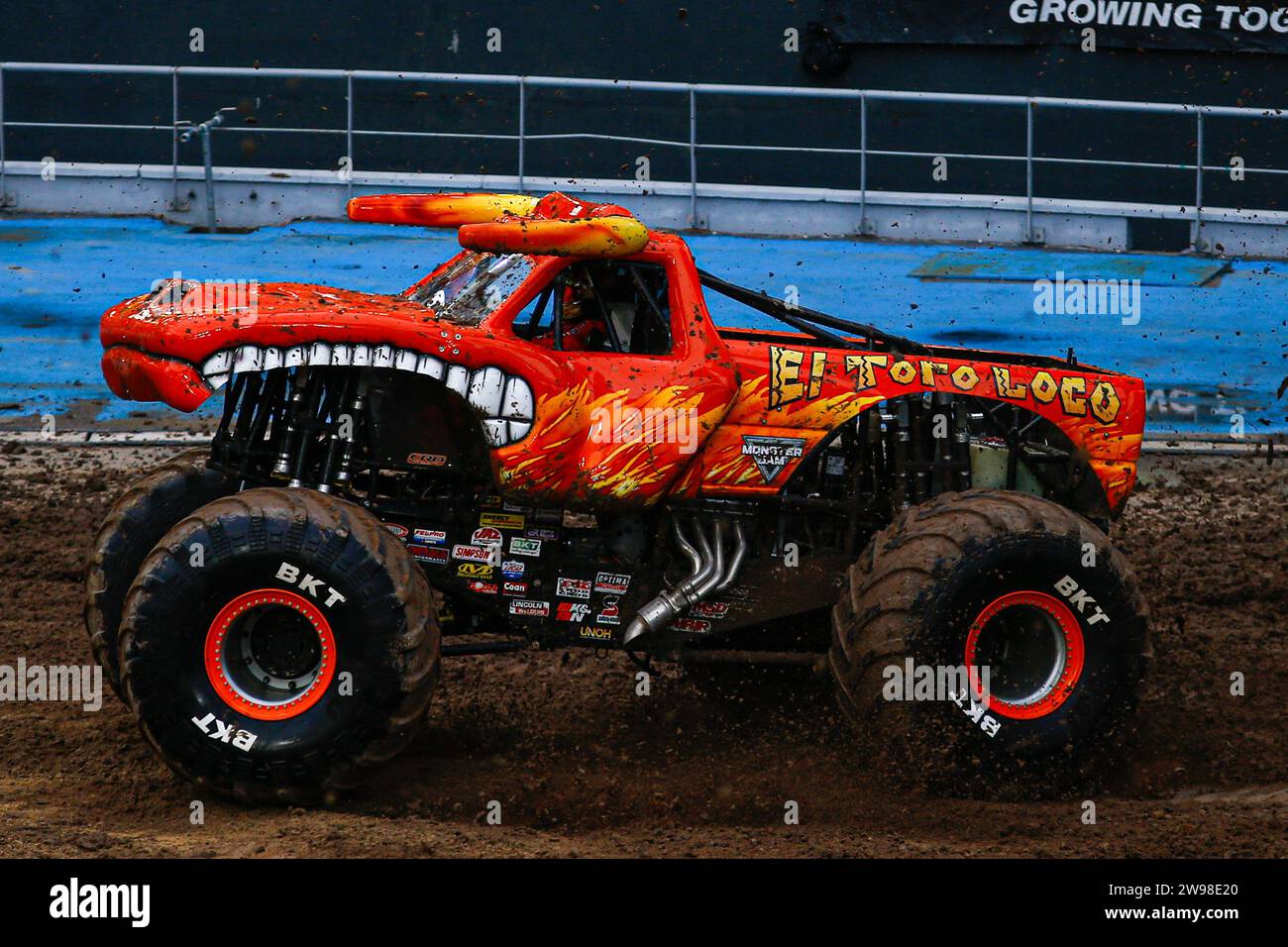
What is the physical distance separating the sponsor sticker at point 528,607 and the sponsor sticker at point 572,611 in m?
0.06

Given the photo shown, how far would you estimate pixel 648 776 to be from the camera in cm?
684

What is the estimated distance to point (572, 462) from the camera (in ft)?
21.6

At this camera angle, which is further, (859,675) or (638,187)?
(638,187)

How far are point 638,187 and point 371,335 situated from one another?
1001cm

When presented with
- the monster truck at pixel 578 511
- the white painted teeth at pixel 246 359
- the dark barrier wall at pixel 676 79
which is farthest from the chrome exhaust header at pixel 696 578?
the dark barrier wall at pixel 676 79

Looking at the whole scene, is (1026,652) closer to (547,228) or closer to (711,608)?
(711,608)

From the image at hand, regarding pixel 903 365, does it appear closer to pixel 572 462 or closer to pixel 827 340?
pixel 827 340

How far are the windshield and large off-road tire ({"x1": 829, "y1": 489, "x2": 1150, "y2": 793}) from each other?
6.19 ft

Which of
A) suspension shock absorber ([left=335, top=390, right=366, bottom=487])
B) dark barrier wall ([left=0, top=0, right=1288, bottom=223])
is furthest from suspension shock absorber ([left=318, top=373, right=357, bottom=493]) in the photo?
dark barrier wall ([left=0, top=0, right=1288, bottom=223])

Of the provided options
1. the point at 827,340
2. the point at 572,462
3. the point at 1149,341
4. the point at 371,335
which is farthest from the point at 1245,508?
the point at 371,335

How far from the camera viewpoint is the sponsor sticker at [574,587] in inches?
268

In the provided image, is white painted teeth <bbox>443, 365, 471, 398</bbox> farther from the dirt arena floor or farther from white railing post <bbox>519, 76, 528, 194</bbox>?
white railing post <bbox>519, 76, 528, 194</bbox>

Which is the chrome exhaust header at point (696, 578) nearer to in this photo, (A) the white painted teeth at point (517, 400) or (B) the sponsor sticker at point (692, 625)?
(B) the sponsor sticker at point (692, 625)

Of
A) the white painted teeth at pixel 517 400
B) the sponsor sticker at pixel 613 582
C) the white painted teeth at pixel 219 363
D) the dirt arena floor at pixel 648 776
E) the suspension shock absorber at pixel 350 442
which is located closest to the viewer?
the dirt arena floor at pixel 648 776
